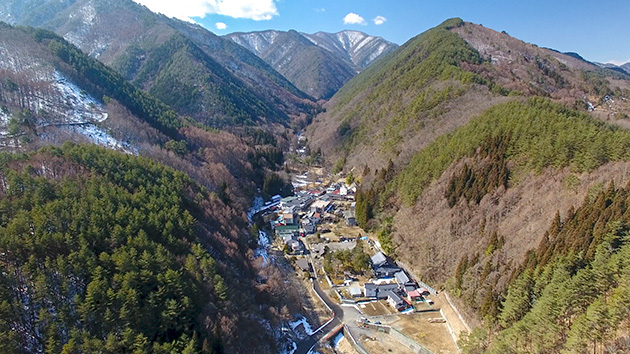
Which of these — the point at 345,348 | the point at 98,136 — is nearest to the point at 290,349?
the point at 345,348

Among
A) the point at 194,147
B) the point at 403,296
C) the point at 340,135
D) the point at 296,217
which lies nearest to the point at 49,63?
the point at 194,147

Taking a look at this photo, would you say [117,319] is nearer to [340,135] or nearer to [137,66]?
[340,135]

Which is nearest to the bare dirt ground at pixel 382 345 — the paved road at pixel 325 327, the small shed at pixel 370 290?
the paved road at pixel 325 327

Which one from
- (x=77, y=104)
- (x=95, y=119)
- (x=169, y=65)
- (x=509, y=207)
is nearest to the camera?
(x=509, y=207)

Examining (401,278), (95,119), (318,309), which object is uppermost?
(95,119)

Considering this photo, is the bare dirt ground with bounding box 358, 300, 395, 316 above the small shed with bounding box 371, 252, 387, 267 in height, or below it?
below

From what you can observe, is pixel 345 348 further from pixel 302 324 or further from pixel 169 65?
pixel 169 65

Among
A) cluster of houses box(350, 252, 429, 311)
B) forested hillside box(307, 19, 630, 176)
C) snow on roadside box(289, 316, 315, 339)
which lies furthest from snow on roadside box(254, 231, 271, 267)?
forested hillside box(307, 19, 630, 176)

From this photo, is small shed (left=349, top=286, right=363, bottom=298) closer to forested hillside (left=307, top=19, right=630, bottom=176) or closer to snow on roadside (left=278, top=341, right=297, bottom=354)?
snow on roadside (left=278, top=341, right=297, bottom=354)
